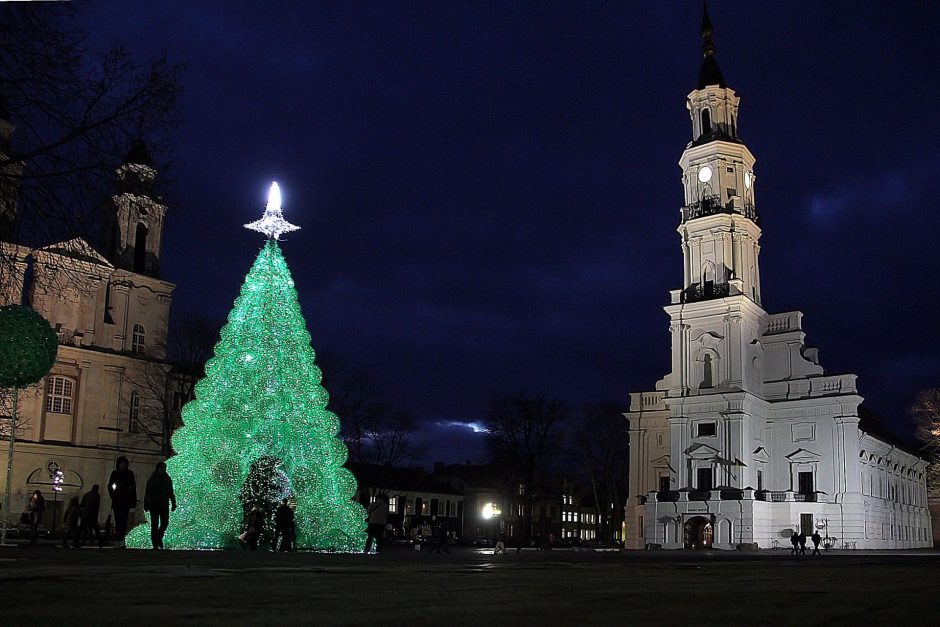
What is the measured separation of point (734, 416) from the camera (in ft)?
177

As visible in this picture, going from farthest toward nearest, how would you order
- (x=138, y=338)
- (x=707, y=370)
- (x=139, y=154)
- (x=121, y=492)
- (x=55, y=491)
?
Answer: (x=707, y=370) < (x=138, y=338) < (x=55, y=491) < (x=121, y=492) < (x=139, y=154)

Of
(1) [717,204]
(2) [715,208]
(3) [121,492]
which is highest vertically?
(1) [717,204]

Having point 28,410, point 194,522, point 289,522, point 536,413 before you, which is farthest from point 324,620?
point 536,413

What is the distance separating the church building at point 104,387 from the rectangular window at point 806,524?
35.5 m

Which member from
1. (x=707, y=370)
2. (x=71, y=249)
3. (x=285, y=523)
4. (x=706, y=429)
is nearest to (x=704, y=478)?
(x=706, y=429)

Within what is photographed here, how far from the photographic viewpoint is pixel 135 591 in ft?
19.4

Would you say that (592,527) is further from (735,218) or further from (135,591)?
(135,591)

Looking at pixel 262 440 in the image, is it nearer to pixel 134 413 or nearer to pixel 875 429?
pixel 134 413

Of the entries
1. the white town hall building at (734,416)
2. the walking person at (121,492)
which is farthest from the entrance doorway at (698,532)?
the walking person at (121,492)

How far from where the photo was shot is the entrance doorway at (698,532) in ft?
175

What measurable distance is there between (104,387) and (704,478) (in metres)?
34.4

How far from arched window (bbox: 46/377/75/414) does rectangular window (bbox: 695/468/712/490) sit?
116 feet

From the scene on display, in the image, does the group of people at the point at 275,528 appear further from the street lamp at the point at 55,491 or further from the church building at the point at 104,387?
the street lamp at the point at 55,491

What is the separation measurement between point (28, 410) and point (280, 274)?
1167 inches
